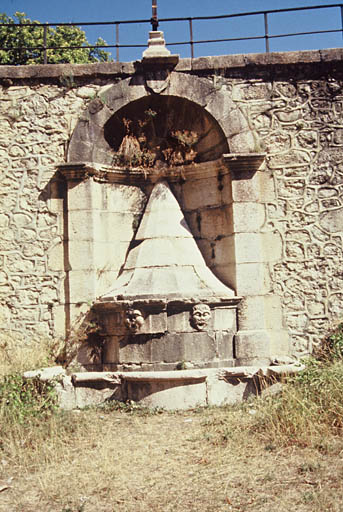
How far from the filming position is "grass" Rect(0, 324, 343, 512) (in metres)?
3.84

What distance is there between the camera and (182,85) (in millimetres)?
7883

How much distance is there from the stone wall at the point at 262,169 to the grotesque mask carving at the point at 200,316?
1.24 metres

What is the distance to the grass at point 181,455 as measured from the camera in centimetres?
384

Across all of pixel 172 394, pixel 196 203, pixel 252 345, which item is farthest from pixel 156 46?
pixel 172 394

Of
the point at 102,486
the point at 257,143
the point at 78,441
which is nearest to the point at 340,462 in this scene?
the point at 102,486

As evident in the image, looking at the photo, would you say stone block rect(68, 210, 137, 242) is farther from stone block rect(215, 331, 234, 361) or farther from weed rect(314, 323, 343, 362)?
weed rect(314, 323, 343, 362)

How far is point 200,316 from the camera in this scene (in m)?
6.84

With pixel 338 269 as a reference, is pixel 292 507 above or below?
below

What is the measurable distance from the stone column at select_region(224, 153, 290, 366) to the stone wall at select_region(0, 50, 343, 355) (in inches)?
4.7

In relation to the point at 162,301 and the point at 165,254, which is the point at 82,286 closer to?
the point at 165,254

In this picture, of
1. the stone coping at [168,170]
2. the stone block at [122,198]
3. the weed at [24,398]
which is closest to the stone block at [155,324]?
the weed at [24,398]

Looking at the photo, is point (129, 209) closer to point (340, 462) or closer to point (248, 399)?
point (248, 399)

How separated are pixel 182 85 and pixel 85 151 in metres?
1.70

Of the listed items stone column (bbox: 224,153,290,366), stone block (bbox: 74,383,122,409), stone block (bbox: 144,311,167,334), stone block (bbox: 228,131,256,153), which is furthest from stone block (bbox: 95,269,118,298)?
stone block (bbox: 228,131,256,153)
